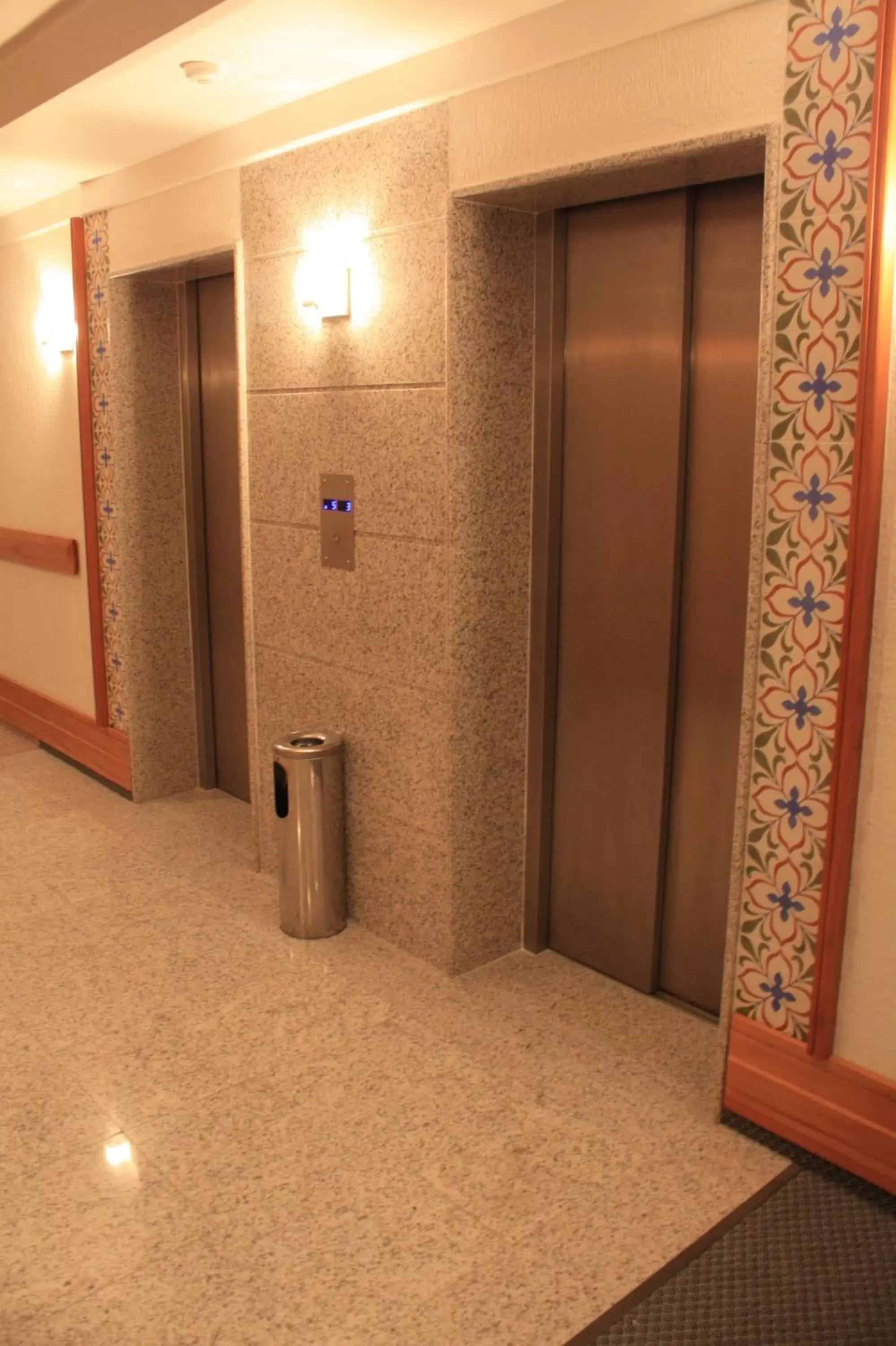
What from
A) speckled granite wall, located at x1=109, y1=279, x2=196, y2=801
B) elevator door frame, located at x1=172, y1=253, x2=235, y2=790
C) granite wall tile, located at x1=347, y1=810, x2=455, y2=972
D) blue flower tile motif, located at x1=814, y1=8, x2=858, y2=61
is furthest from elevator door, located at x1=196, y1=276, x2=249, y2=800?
blue flower tile motif, located at x1=814, y1=8, x2=858, y2=61

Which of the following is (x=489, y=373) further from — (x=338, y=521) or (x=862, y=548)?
(x=862, y=548)

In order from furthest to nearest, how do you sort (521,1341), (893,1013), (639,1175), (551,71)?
(551,71), (639,1175), (893,1013), (521,1341)

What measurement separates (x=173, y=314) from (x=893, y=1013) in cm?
429

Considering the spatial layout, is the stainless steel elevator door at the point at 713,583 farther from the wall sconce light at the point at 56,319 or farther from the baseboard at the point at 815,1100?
the wall sconce light at the point at 56,319

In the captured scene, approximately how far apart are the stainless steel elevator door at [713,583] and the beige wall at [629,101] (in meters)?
0.40

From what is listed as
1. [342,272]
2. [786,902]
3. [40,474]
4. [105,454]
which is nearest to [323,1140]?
[786,902]

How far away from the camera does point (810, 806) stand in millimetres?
2664

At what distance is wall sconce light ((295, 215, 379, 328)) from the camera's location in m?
3.64

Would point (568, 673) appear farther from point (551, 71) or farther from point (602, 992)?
point (551, 71)

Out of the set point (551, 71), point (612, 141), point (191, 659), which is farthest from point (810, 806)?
point (191, 659)

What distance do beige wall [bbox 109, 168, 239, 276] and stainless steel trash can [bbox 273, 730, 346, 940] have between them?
1.96 meters

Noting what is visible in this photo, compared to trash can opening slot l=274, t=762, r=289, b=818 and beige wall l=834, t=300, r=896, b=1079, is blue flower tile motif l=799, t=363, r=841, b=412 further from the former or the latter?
trash can opening slot l=274, t=762, r=289, b=818

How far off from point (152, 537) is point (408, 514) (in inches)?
84.4

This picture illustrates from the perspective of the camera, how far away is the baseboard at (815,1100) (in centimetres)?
263
